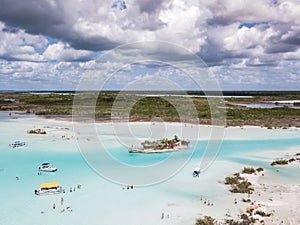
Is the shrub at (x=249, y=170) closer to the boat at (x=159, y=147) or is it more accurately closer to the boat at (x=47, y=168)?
the boat at (x=159, y=147)

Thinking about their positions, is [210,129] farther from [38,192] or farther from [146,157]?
[38,192]

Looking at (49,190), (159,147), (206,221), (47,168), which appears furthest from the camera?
(159,147)

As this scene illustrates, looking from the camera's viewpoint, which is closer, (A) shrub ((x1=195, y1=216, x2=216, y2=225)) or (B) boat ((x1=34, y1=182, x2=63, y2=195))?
(A) shrub ((x1=195, y1=216, x2=216, y2=225))

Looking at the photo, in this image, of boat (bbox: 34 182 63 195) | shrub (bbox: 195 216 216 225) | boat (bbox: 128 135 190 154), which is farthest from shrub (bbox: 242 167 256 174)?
boat (bbox: 34 182 63 195)

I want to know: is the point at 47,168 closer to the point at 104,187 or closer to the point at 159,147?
the point at 104,187

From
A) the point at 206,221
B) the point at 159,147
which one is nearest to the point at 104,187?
the point at 206,221

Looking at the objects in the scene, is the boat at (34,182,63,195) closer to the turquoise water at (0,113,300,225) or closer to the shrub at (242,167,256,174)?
the turquoise water at (0,113,300,225)

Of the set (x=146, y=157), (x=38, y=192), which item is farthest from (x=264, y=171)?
(x=38, y=192)

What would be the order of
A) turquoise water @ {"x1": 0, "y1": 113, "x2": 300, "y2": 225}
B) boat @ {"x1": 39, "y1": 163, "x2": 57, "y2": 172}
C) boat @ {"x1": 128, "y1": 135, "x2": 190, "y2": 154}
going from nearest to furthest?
turquoise water @ {"x1": 0, "y1": 113, "x2": 300, "y2": 225}
boat @ {"x1": 39, "y1": 163, "x2": 57, "y2": 172}
boat @ {"x1": 128, "y1": 135, "x2": 190, "y2": 154}
